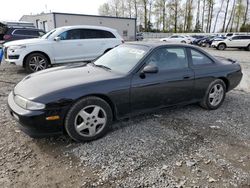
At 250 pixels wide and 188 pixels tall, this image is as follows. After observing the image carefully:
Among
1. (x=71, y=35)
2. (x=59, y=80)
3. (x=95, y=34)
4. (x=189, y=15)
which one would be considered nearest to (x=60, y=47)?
(x=71, y=35)

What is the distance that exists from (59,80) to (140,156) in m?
1.62

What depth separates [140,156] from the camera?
2949mm

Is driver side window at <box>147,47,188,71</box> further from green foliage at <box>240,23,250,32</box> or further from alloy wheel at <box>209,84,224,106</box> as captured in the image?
green foliage at <box>240,23,250,32</box>

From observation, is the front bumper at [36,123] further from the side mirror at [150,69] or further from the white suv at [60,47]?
the white suv at [60,47]

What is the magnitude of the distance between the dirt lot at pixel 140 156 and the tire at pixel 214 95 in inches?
19.1

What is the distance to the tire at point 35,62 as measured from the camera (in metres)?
7.47

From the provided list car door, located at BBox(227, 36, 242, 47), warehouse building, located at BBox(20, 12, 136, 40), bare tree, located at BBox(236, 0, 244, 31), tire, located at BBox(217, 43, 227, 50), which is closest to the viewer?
car door, located at BBox(227, 36, 242, 47)

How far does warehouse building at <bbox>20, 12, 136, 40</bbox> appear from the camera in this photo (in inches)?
1115

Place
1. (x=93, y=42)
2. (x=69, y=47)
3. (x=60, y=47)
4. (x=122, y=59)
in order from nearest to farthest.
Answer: (x=122, y=59)
(x=60, y=47)
(x=69, y=47)
(x=93, y=42)

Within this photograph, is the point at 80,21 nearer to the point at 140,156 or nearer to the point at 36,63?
the point at 36,63

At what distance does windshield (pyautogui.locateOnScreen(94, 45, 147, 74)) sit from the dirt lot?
985 mm

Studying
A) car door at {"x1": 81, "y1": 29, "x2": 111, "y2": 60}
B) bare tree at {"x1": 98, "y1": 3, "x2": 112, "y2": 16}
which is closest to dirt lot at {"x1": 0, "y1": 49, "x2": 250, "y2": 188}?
car door at {"x1": 81, "y1": 29, "x2": 111, "y2": 60}

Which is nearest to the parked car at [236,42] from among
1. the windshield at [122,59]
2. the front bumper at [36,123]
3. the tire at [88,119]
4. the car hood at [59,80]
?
the windshield at [122,59]

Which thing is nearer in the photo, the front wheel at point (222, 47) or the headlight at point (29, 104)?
the headlight at point (29, 104)
